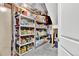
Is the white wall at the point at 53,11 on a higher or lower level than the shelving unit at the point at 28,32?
higher

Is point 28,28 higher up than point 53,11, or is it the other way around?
point 53,11

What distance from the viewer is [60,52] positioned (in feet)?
3.84

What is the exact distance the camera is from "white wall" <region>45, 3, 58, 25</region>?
3.94ft

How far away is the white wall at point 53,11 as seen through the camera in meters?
1.20

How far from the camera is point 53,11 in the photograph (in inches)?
48.3

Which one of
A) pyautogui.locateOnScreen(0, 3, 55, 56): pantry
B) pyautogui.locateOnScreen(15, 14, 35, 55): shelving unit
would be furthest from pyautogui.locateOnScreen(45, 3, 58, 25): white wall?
pyautogui.locateOnScreen(15, 14, 35, 55): shelving unit

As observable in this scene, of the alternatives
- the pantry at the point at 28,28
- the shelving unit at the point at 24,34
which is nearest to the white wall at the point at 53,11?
the pantry at the point at 28,28

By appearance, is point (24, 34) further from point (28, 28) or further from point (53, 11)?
point (53, 11)

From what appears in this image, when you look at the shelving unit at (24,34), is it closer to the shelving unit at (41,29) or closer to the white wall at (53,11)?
A: the shelving unit at (41,29)

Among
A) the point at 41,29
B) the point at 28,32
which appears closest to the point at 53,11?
the point at 41,29

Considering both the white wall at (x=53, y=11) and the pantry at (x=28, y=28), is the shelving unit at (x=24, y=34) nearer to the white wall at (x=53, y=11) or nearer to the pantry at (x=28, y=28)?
the pantry at (x=28, y=28)

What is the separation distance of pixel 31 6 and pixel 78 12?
0.61 m

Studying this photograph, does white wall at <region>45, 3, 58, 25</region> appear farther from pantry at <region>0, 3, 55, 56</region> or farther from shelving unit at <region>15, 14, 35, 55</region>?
shelving unit at <region>15, 14, 35, 55</region>

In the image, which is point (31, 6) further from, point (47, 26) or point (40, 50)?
point (40, 50)
